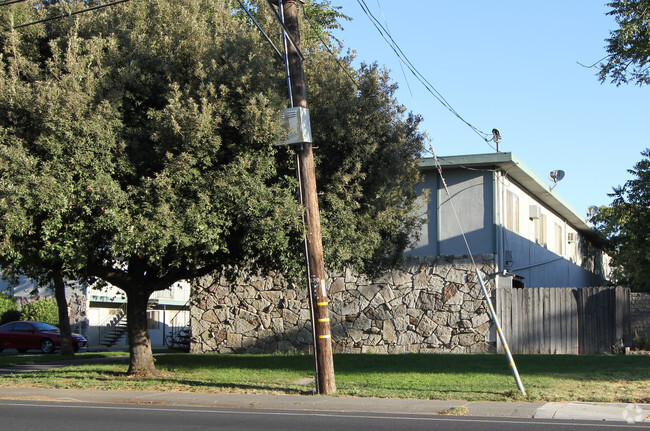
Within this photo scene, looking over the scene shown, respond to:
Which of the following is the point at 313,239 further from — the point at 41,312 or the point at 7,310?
the point at 7,310

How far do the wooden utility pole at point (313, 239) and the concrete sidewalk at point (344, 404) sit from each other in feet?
1.88

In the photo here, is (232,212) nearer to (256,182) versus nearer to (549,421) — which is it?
(256,182)

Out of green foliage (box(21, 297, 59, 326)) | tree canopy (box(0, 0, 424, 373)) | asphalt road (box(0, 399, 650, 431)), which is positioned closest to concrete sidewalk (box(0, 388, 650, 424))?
asphalt road (box(0, 399, 650, 431))

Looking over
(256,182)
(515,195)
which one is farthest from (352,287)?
(256,182)

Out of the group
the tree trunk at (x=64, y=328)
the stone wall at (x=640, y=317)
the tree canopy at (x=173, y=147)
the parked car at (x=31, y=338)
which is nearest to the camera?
the tree canopy at (x=173, y=147)

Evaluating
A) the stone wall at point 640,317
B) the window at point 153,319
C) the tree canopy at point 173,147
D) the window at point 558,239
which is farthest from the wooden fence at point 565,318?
the window at point 153,319

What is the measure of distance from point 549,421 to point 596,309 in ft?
36.4

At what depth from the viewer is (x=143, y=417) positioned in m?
10.3

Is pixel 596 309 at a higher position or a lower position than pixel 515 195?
lower

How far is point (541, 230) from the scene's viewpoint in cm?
2734

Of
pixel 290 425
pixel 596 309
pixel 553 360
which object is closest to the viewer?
pixel 290 425

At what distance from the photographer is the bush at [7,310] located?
3303 centimetres

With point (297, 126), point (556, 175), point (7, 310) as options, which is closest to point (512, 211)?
point (556, 175)

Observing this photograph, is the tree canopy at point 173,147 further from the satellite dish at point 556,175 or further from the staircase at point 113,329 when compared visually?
the staircase at point 113,329
